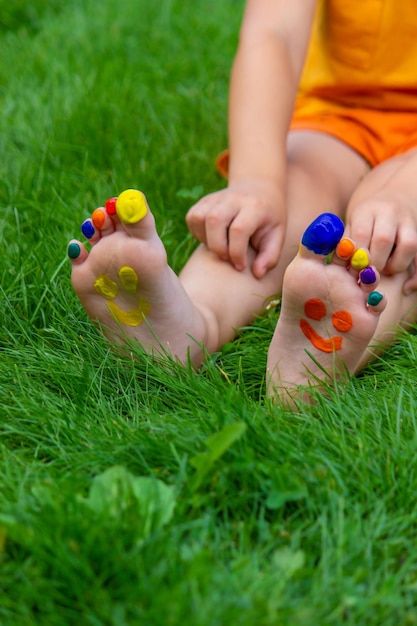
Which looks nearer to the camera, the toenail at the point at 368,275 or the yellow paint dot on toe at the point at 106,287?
the toenail at the point at 368,275

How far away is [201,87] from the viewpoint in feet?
8.57

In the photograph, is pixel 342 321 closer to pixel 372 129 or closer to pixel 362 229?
pixel 362 229

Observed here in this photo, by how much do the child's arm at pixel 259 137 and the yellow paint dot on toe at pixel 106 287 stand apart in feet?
0.96

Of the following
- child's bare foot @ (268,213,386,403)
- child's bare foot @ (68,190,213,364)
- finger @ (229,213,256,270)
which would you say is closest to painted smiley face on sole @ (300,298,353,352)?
child's bare foot @ (268,213,386,403)

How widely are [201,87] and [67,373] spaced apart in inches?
62.1

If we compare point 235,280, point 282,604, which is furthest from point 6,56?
point 282,604

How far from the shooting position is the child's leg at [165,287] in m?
1.23

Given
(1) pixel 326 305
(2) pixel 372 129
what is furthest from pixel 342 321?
(2) pixel 372 129

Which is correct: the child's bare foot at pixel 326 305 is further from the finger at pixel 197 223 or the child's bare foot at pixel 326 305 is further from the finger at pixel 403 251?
the finger at pixel 197 223

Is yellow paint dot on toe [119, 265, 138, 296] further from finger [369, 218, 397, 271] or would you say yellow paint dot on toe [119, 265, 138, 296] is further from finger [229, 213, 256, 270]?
finger [369, 218, 397, 271]

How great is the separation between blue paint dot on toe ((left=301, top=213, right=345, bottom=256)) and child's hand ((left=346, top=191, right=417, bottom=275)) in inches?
9.7

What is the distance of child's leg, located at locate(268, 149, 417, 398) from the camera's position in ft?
3.84

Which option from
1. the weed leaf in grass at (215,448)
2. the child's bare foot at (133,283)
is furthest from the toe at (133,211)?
the weed leaf in grass at (215,448)

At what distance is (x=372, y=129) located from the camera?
1854 mm
